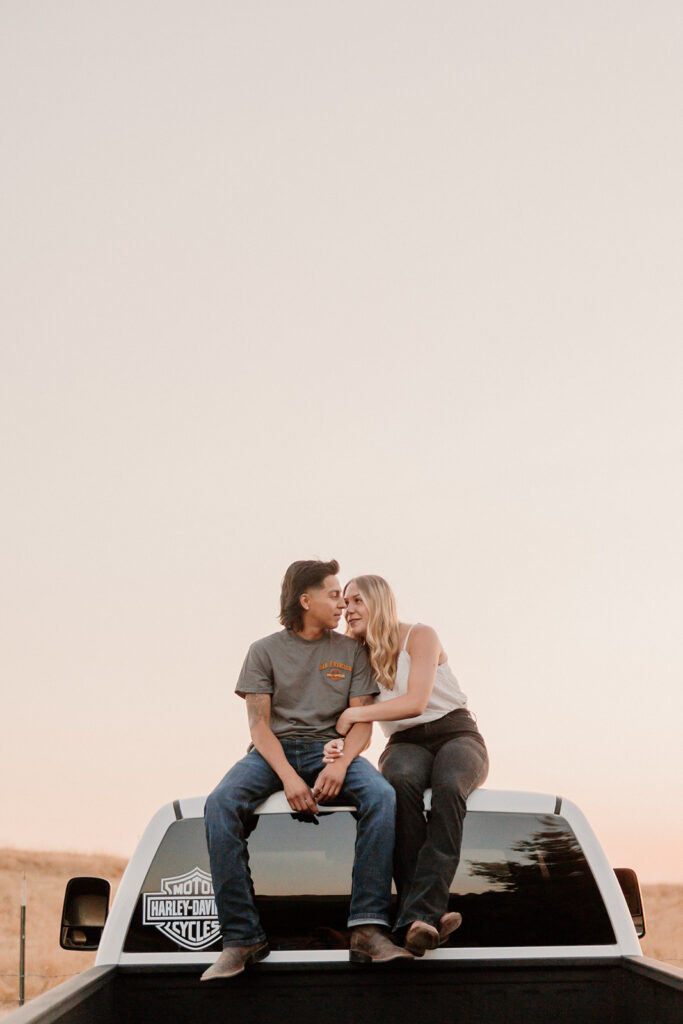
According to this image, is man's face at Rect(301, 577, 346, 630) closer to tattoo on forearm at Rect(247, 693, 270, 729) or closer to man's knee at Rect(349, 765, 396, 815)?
tattoo on forearm at Rect(247, 693, 270, 729)

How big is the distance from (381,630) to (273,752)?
72 centimetres

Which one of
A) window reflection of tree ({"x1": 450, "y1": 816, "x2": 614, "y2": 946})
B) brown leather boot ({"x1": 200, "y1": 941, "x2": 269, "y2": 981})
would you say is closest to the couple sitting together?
brown leather boot ({"x1": 200, "y1": 941, "x2": 269, "y2": 981})

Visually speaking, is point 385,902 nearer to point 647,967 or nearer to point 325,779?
point 325,779

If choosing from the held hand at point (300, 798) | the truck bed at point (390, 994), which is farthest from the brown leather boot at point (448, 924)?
the held hand at point (300, 798)

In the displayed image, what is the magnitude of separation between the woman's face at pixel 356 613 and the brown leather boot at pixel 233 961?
1525mm

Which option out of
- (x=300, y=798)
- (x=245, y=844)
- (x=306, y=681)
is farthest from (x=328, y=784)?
(x=306, y=681)

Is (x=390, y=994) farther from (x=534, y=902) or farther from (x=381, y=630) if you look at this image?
(x=381, y=630)

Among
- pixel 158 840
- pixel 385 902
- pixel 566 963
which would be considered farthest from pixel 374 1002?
pixel 158 840

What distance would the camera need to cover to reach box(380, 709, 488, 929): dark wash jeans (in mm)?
4207

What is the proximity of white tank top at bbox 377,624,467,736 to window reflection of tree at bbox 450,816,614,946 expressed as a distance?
0.83 metres

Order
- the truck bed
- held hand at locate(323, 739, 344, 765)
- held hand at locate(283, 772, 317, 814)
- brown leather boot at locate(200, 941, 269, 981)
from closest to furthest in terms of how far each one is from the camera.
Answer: brown leather boot at locate(200, 941, 269, 981)
the truck bed
held hand at locate(283, 772, 317, 814)
held hand at locate(323, 739, 344, 765)

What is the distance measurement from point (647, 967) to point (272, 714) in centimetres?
183

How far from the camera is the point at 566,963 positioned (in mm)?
4227

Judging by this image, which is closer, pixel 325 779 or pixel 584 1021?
pixel 584 1021
